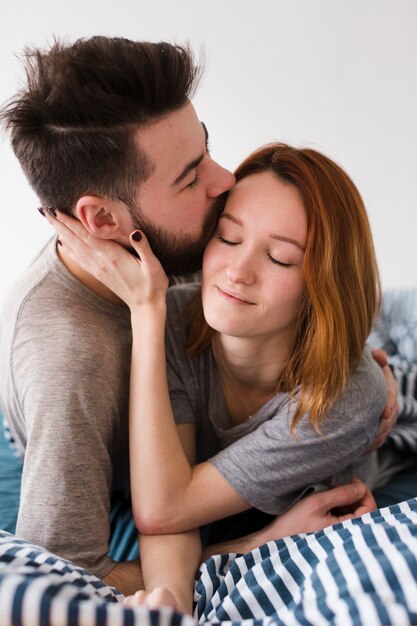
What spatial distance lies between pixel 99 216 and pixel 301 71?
170cm

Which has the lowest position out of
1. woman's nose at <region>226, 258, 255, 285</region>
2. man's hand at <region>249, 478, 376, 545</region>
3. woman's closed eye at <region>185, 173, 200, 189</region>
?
man's hand at <region>249, 478, 376, 545</region>

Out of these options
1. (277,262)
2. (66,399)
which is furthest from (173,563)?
(277,262)

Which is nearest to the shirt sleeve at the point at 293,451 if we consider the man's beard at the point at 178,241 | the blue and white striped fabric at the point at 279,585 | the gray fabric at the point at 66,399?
the blue and white striped fabric at the point at 279,585

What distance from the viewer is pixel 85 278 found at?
133 centimetres

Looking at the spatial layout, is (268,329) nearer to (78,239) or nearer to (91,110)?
(78,239)

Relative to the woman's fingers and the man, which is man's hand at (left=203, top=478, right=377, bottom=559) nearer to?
the man

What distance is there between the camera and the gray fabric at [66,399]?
3.69 ft

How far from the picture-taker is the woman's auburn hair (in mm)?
1185

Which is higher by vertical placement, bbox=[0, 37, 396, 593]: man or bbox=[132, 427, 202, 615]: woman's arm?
bbox=[0, 37, 396, 593]: man

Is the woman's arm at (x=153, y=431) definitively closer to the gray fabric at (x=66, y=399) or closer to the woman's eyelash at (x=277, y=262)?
the gray fabric at (x=66, y=399)

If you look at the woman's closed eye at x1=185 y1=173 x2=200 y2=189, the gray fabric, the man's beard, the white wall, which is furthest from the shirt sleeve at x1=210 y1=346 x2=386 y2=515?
the white wall

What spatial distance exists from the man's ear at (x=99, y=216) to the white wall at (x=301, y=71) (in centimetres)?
152

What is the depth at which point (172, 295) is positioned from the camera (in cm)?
150

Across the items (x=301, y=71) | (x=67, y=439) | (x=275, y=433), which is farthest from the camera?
(x=301, y=71)
